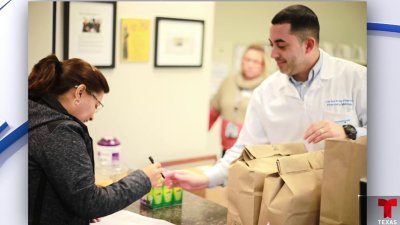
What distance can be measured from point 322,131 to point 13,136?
43.1 inches

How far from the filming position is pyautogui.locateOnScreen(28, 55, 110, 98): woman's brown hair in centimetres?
141

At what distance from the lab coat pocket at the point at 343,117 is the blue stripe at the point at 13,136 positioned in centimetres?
108

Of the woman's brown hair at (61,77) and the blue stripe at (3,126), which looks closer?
the woman's brown hair at (61,77)

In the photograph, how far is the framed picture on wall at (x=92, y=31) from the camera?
5.10ft

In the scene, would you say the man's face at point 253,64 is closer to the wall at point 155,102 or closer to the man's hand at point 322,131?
the wall at point 155,102

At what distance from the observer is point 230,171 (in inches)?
58.5

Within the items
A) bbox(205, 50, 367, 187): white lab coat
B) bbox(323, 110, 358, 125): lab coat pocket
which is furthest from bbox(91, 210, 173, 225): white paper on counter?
bbox(323, 110, 358, 125): lab coat pocket

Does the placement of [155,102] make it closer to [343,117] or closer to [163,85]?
[163,85]

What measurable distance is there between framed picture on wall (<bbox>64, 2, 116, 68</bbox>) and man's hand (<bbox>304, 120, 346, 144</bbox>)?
2.45 feet

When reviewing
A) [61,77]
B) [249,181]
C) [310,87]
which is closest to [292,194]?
[249,181]

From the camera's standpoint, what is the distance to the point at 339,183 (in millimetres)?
1404

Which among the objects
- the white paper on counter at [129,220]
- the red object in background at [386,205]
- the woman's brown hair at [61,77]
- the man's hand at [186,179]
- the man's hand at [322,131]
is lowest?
the white paper on counter at [129,220]

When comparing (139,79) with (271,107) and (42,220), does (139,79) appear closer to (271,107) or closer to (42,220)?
(271,107)

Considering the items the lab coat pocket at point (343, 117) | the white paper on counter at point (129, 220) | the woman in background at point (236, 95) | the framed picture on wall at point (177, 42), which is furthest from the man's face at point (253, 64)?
the white paper on counter at point (129, 220)
